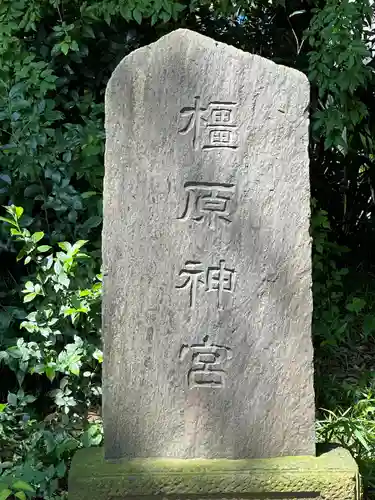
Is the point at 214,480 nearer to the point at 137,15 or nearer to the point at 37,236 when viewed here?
the point at 37,236

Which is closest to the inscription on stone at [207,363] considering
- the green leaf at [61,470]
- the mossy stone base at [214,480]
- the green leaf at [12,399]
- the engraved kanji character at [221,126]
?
the mossy stone base at [214,480]

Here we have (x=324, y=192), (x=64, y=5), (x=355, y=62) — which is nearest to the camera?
(x=355, y=62)

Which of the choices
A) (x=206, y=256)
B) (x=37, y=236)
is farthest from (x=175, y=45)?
(x=37, y=236)

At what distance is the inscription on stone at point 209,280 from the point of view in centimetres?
232

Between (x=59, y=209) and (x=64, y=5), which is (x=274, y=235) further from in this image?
(x=64, y=5)

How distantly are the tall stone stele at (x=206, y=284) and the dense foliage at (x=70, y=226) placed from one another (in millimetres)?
571

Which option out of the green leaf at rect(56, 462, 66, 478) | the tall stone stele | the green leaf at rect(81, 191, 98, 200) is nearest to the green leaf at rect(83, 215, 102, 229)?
the green leaf at rect(81, 191, 98, 200)

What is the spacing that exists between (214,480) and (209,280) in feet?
1.78

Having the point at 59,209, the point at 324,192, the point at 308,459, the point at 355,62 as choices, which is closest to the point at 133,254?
the point at 308,459

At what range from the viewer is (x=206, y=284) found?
7.63ft

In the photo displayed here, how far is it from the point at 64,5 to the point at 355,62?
4.11 ft

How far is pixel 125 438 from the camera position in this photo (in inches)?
92.4

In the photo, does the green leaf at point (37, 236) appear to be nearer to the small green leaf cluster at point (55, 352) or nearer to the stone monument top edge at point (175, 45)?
the small green leaf cluster at point (55, 352)

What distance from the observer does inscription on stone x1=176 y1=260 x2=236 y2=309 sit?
91.4 inches
